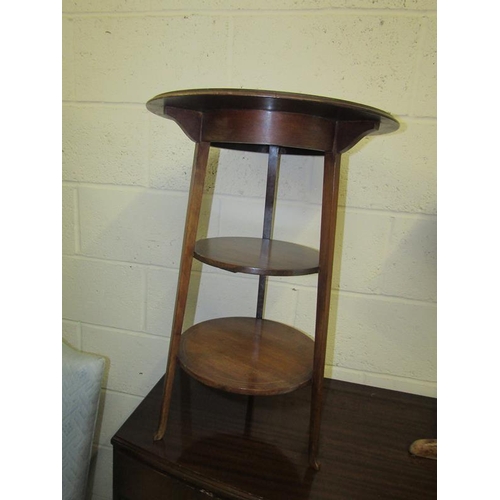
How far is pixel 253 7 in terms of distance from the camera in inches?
37.7

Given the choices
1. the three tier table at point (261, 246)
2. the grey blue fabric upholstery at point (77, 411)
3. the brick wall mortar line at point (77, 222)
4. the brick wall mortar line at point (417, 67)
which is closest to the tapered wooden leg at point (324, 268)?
the three tier table at point (261, 246)

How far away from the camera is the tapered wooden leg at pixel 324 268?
2.34 feet

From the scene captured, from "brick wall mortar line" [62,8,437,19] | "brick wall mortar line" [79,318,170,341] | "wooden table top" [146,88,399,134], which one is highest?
"brick wall mortar line" [62,8,437,19]

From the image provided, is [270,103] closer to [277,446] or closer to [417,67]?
[417,67]

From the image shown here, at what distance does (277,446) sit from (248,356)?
0.64 ft

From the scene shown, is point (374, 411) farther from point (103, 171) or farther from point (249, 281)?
point (103, 171)

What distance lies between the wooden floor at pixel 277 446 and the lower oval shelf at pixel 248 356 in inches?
6.4

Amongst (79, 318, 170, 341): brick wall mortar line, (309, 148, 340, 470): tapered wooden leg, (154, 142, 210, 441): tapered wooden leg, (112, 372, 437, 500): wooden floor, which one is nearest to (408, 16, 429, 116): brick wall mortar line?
(309, 148, 340, 470): tapered wooden leg

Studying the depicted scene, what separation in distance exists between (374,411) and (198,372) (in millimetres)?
494

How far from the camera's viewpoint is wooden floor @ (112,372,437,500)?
73 cm

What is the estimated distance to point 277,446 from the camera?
0.82 metres

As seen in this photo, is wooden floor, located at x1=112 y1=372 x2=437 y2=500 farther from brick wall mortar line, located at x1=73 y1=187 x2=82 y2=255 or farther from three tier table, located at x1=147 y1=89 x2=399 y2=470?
brick wall mortar line, located at x1=73 y1=187 x2=82 y2=255

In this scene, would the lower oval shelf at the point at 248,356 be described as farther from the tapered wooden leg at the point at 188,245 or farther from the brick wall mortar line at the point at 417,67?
the brick wall mortar line at the point at 417,67

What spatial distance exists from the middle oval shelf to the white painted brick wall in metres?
0.14
